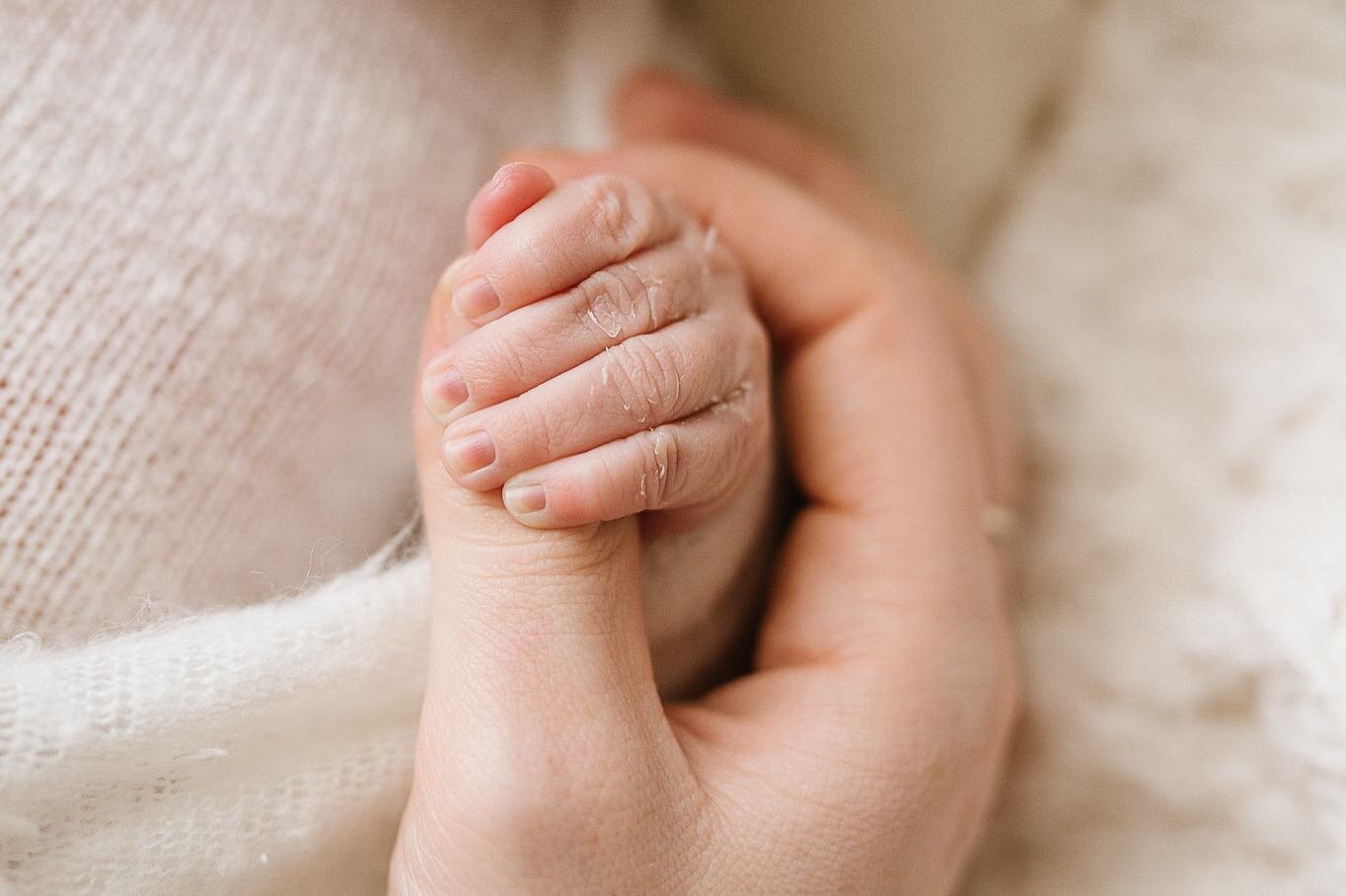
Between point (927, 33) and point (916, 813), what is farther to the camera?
point (927, 33)

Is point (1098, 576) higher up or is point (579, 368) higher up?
point (579, 368)

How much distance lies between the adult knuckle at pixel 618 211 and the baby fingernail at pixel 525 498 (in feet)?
0.44

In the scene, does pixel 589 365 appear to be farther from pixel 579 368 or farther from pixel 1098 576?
pixel 1098 576

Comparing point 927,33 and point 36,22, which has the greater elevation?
point 927,33

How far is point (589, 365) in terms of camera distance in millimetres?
486

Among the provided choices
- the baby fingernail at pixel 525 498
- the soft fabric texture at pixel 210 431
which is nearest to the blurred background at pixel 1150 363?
the soft fabric texture at pixel 210 431

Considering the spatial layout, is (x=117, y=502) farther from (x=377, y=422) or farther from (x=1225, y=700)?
(x=1225, y=700)

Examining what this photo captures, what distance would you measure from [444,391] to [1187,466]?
61 cm

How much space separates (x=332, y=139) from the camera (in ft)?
2.13

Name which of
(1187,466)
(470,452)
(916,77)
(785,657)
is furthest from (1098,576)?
(470,452)

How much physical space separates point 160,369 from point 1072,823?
2.43 ft

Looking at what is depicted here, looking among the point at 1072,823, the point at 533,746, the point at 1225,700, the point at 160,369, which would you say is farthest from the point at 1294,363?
the point at 160,369

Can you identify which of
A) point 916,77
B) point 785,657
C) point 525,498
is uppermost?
point 916,77

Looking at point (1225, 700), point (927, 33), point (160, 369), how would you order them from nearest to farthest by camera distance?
point (160, 369)
point (1225, 700)
point (927, 33)
